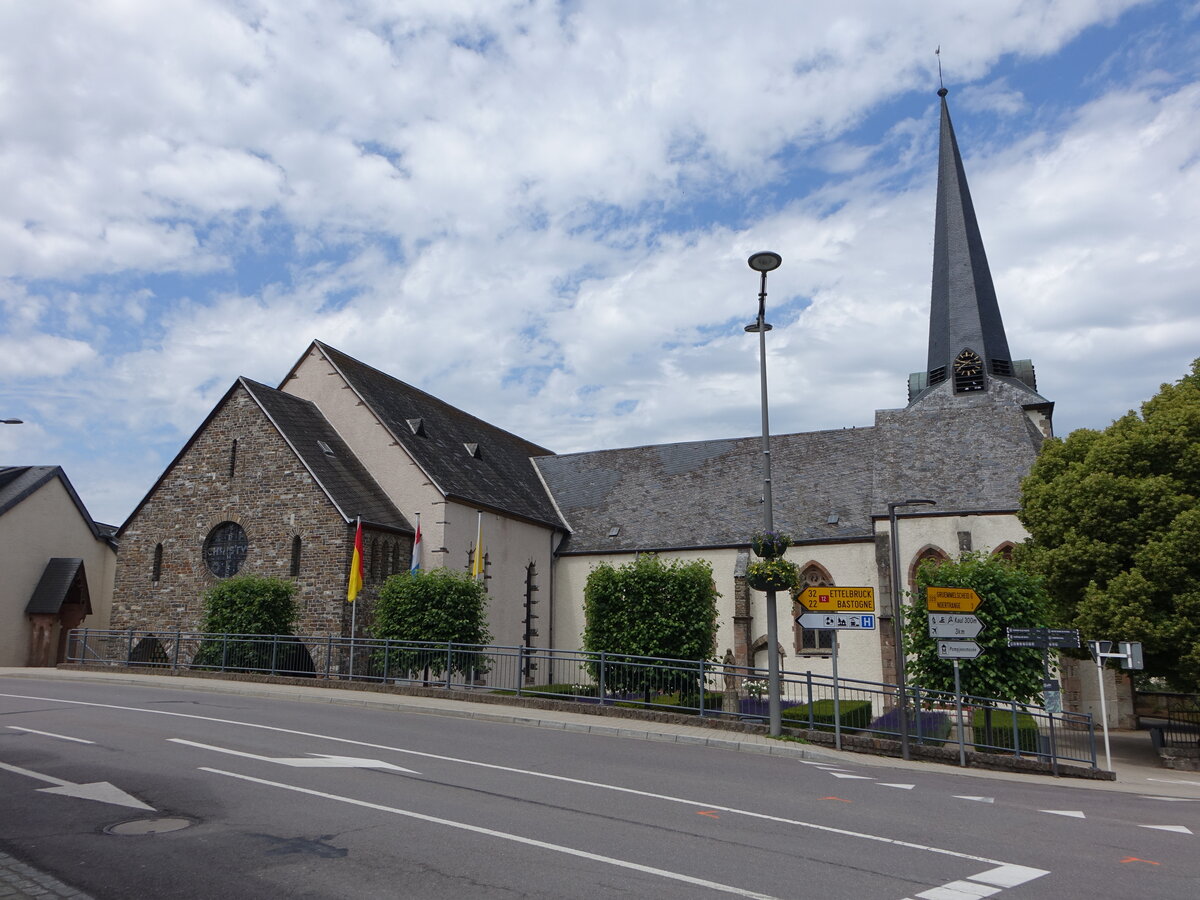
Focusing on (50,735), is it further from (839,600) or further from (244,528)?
(244,528)

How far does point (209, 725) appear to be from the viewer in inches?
516

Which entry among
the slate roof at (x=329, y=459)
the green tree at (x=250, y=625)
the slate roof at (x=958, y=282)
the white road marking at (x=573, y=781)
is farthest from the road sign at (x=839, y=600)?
the slate roof at (x=958, y=282)

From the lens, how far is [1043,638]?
17422 millimetres

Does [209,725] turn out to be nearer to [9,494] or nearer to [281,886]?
[281,886]

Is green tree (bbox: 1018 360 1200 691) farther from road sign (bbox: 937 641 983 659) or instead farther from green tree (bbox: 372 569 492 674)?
green tree (bbox: 372 569 492 674)

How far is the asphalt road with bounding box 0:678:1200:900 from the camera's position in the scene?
19.7ft

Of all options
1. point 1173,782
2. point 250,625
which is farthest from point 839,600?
point 250,625

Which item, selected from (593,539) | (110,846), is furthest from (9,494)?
(110,846)

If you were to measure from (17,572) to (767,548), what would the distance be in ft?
97.3

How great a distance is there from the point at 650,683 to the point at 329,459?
1418cm

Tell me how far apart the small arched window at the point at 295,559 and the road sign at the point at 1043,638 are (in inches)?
768

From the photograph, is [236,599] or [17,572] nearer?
[236,599]

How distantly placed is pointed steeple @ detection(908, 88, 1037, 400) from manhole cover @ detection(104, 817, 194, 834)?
109 feet

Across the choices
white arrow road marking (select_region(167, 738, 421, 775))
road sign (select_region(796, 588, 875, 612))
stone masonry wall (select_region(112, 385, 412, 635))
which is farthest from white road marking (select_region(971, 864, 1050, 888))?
stone masonry wall (select_region(112, 385, 412, 635))
